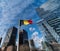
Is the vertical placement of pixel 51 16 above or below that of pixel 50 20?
above

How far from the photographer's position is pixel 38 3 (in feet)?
29.8

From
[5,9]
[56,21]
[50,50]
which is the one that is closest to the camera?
[50,50]

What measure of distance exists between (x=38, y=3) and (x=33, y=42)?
1.72 m

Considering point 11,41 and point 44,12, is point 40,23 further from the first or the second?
point 11,41

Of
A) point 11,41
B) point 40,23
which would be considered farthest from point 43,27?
point 11,41

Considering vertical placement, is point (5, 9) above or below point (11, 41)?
above

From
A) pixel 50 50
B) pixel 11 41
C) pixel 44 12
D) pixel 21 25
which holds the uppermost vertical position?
pixel 44 12

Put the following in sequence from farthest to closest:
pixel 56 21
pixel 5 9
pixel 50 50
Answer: pixel 5 9
pixel 56 21
pixel 50 50

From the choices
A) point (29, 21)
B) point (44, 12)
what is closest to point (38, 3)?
point (44, 12)

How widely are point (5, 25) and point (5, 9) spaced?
0.71 m

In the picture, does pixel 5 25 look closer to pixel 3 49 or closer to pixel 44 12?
pixel 3 49

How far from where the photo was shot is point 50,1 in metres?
9.02

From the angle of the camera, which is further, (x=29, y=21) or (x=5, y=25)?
(x=5, y=25)

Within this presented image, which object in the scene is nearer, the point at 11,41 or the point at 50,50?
the point at 50,50
